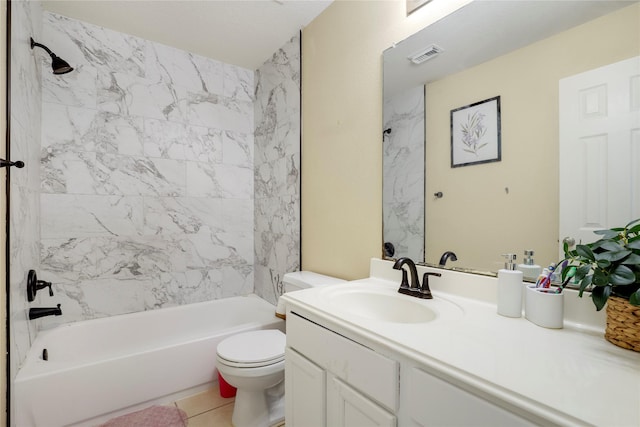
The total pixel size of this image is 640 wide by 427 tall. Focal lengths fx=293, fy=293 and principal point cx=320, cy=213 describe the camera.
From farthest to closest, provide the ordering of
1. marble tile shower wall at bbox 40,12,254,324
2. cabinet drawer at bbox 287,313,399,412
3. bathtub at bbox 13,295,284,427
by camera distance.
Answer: marble tile shower wall at bbox 40,12,254,324 < bathtub at bbox 13,295,284,427 < cabinet drawer at bbox 287,313,399,412

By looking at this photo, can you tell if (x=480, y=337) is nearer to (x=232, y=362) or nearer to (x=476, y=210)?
(x=476, y=210)

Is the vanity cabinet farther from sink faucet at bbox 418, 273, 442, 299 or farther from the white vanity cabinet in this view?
sink faucet at bbox 418, 273, 442, 299

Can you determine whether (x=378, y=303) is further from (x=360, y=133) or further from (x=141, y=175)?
(x=141, y=175)

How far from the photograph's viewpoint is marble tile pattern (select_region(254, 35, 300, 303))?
229cm

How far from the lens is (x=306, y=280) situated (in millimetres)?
1844

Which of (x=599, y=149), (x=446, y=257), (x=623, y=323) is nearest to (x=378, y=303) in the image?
(x=446, y=257)

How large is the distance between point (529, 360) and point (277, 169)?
2152 millimetres

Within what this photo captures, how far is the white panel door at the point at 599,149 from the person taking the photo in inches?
32.5

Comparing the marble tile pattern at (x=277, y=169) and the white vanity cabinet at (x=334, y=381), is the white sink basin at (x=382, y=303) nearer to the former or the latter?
the white vanity cabinet at (x=334, y=381)

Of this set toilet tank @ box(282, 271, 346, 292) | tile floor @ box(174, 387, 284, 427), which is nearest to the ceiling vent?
toilet tank @ box(282, 271, 346, 292)

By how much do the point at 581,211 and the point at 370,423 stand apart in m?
0.91

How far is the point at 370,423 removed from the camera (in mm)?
836

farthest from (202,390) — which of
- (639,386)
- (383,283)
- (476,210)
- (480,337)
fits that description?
(639,386)

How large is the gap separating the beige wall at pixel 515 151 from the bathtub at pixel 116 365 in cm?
154
